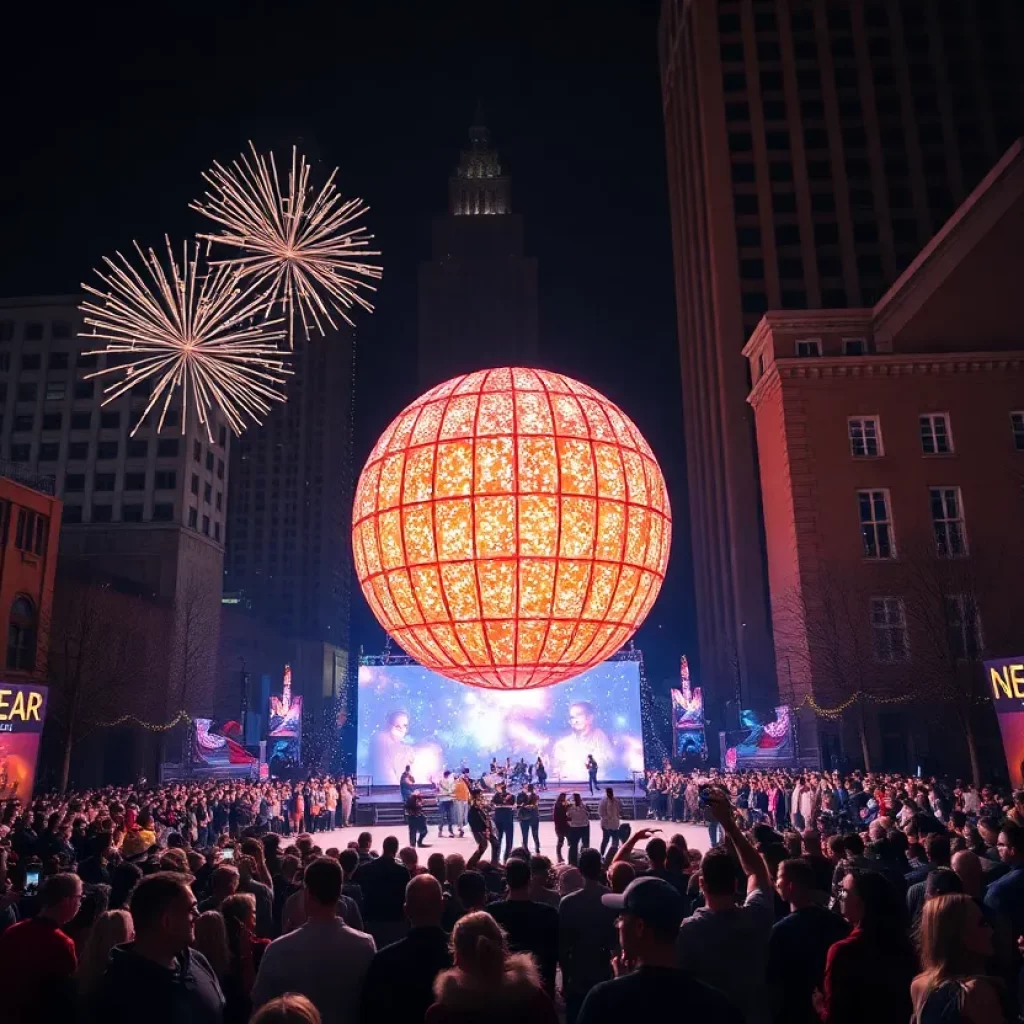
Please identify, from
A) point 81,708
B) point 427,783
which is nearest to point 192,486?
point 81,708

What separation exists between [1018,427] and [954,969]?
39403 millimetres

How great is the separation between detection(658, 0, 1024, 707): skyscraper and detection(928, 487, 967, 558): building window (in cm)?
1755

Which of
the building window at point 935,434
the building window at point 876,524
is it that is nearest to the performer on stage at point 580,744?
the building window at point 876,524

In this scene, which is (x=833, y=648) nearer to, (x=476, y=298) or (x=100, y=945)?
(x=100, y=945)

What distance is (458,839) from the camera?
86.9 ft

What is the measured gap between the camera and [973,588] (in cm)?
3231

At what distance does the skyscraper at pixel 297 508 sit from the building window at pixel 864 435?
8047cm

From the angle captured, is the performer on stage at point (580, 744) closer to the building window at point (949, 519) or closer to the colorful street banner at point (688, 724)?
the colorful street banner at point (688, 724)

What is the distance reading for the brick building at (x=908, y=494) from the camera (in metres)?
33.5

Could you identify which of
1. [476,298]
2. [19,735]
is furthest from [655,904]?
[476,298]

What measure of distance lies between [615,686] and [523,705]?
4.21m

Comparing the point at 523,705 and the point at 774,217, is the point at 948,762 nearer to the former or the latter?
the point at 523,705

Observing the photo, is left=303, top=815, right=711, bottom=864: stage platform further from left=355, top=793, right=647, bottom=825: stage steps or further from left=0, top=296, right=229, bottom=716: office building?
left=0, top=296, right=229, bottom=716: office building

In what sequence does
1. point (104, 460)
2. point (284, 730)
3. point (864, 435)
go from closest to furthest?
point (864, 435) → point (284, 730) → point (104, 460)
